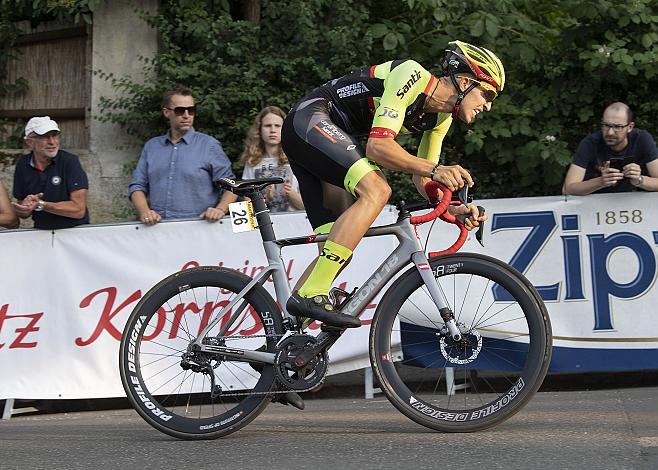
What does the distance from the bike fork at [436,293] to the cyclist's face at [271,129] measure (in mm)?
2950

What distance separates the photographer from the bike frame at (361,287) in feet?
19.1

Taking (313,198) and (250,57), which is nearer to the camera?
(313,198)

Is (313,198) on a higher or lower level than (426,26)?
lower

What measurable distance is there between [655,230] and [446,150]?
10.6ft

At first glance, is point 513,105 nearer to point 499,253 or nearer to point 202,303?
point 499,253

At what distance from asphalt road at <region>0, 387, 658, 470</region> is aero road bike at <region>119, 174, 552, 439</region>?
16 cm

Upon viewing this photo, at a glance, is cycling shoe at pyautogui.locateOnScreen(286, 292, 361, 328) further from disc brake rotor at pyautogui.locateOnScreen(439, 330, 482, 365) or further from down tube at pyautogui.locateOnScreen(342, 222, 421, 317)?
disc brake rotor at pyautogui.locateOnScreen(439, 330, 482, 365)

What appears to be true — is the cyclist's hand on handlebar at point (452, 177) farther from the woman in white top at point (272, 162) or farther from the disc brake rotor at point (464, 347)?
the woman in white top at point (272, 162)

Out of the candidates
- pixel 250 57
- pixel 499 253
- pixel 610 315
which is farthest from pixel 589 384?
pixel 250 57

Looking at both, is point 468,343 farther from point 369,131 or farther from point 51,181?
point 51,181

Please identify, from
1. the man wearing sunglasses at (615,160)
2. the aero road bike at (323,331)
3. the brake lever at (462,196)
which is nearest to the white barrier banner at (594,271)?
the man wearing sunglasses at (615,160)

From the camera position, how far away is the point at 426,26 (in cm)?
1144

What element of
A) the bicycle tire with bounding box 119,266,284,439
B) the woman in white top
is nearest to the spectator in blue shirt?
the woman in white top

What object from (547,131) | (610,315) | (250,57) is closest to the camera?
(610,315)
